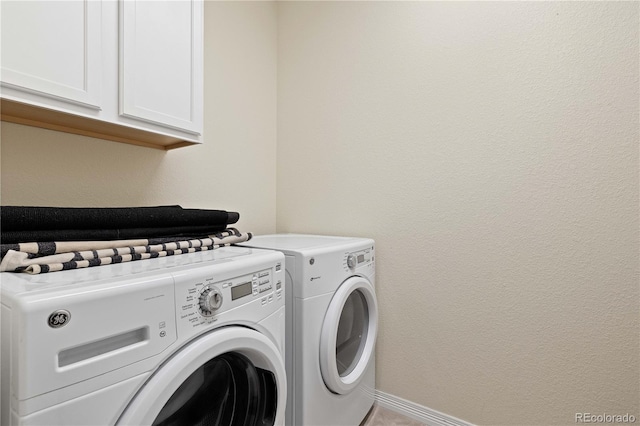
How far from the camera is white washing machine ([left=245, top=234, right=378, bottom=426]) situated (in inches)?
45.5

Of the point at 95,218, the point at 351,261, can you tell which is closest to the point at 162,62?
the point at 95,218

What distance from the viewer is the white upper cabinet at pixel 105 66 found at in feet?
2.66

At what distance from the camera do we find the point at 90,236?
92 cm

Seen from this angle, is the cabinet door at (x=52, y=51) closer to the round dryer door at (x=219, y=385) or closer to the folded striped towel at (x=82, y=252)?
the folded striped towel at (x=82, y=252)

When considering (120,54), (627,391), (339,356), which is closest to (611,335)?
(627,391)

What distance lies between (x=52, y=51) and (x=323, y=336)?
1.17 metres

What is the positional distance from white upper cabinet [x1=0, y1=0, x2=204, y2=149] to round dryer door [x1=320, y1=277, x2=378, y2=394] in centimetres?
85

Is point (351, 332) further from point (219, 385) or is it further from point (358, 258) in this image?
point (219, 385)

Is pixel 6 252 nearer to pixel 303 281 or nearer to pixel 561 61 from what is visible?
pixel 303 281

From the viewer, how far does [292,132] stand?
1.99 m

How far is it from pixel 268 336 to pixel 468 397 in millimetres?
1038

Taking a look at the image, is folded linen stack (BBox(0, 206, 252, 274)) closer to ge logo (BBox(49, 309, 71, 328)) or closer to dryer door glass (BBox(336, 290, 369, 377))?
ge logo (BBox(49, 309, 71, 328))

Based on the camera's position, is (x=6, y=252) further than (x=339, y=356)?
No

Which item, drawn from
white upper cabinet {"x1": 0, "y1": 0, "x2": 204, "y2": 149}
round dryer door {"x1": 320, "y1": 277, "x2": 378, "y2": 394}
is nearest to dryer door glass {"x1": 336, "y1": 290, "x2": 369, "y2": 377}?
round dryer door {"x1": 320, "y1": 277, "x2": 378, "y2": 394}
